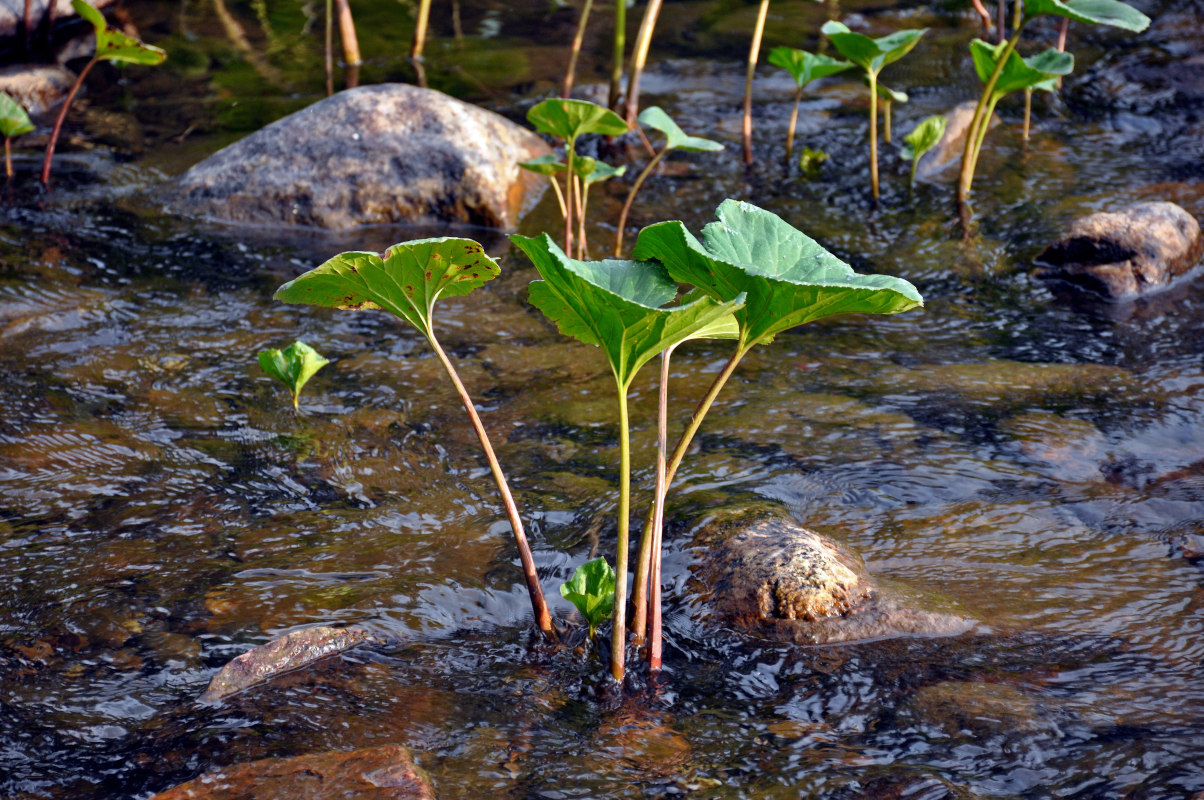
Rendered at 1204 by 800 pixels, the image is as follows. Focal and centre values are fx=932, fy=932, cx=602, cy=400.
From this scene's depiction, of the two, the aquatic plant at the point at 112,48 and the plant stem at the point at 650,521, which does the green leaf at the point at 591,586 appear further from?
the aquatic plant at the point at 112,48

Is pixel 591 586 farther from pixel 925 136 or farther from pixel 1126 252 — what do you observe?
pixel 925 136

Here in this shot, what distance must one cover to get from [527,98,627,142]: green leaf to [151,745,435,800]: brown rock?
2.79 m

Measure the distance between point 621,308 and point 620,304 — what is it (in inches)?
1.3

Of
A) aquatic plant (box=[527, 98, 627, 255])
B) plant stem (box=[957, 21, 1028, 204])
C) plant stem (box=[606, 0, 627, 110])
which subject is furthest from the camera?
plant stem (box=[606, 0, 627, 110])

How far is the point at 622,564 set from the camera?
210 centimetres

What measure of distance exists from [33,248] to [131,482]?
2342 millimetres

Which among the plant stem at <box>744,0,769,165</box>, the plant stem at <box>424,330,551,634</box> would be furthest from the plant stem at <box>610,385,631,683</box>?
the plant stem at <box>744,0,769,165</box>

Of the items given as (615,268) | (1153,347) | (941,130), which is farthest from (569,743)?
(941,130)

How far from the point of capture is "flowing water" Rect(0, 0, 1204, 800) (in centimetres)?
208

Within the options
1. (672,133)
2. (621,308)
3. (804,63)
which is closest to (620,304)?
(621,308)

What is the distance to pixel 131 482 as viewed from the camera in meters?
3.12

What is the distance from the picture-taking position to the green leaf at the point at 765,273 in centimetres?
182

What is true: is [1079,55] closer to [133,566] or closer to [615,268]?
[615,268]

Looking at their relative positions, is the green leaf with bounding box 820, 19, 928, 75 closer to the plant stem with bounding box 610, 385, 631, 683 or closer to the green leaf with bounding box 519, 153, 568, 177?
the green leaf with bounding box 519, 153, 568, 177
